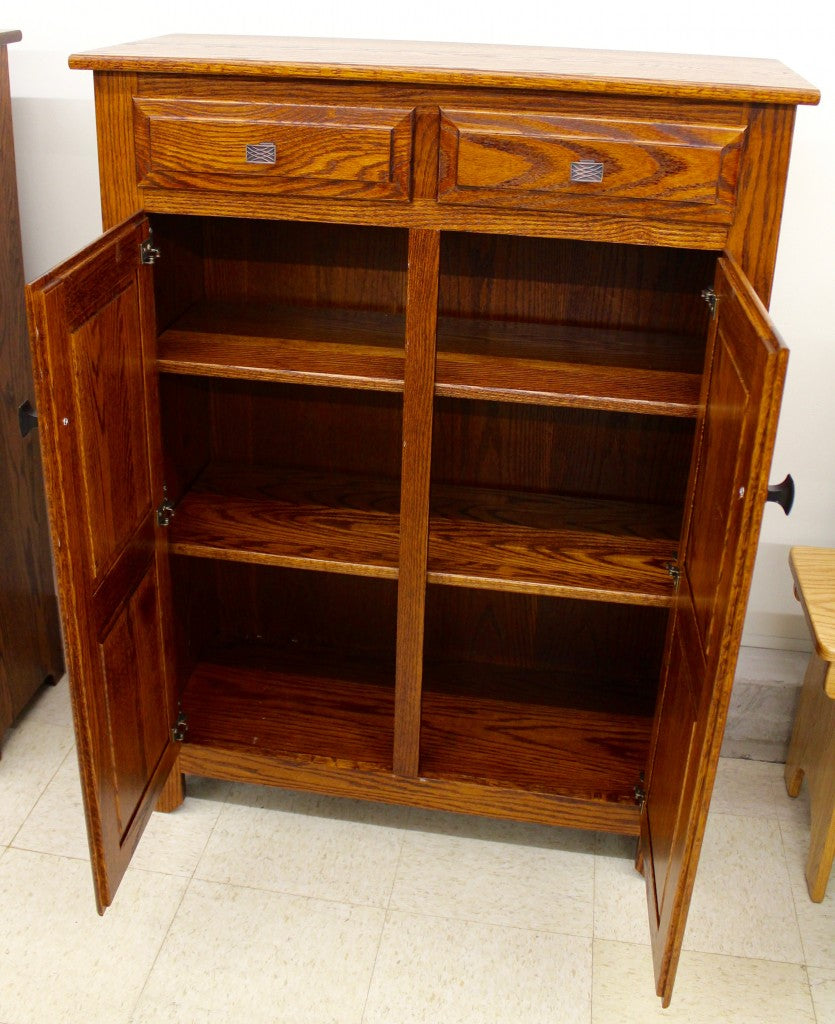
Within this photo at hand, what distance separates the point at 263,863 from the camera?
7.67 feet

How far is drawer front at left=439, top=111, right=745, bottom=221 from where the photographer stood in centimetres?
174

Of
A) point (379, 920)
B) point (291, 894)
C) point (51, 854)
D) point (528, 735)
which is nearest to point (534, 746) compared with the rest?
point (528, 735)

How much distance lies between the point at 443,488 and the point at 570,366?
0.53 m

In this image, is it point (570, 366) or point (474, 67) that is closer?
point (474, 67)

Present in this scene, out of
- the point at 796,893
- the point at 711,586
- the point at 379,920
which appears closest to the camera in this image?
the point at 711,586

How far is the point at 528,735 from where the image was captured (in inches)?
96.5

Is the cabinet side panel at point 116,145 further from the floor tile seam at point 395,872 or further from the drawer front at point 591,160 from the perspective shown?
the floor tile seam at point 395,872

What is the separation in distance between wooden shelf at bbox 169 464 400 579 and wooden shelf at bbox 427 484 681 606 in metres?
0.12

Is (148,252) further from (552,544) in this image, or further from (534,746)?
(534,746)

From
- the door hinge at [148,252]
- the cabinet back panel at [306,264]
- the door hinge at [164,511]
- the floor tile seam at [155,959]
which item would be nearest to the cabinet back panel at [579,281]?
the cabinet back panel at [306,264]

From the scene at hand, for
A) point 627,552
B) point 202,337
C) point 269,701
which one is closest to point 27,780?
point 269,701

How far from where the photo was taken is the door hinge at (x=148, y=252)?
191 centimetres

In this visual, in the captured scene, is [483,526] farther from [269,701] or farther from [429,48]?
[429,48]

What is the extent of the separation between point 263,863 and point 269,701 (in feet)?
1.22
